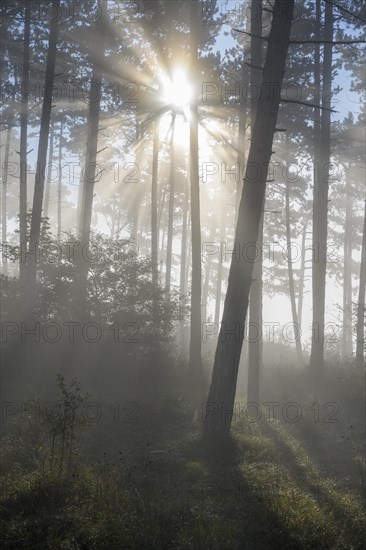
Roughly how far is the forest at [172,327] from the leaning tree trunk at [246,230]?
0.04 meters

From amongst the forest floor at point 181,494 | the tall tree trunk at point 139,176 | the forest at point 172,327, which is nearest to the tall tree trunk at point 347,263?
the forest at point 172,327

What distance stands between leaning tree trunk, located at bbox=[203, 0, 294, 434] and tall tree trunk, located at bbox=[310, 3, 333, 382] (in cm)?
975

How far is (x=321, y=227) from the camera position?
66.7ft

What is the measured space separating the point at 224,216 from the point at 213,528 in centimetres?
3047

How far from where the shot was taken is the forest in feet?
22.9

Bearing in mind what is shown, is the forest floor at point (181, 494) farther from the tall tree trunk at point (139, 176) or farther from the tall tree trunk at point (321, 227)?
the tall tree trunk at point (139, 176)

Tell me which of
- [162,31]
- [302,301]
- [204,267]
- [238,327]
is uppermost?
[162,31]

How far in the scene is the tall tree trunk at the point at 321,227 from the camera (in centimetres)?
1938

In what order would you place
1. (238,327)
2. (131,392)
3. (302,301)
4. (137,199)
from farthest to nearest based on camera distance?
1. (302,301)
2. (137,199)
3. (131,392)
4. (238,327)

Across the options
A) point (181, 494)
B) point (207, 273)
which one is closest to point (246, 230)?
point (181, 494)

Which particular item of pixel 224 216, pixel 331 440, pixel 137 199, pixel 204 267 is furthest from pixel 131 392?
pixel 204 267

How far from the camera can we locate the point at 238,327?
1035 centimetres

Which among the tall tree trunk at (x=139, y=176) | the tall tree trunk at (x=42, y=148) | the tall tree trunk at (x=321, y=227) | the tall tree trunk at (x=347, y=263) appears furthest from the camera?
the tall tree trunk at (x=347, y=263)

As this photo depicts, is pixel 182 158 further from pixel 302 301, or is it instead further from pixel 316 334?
pixel 302 301
